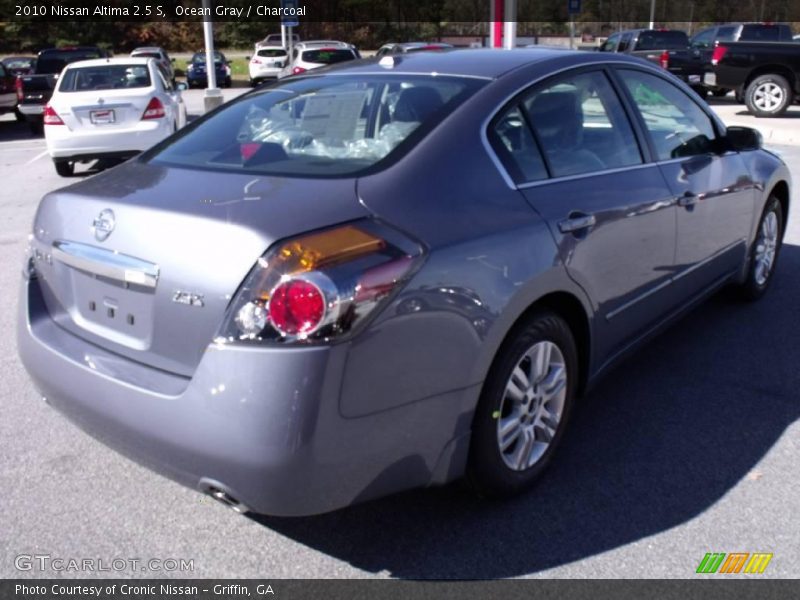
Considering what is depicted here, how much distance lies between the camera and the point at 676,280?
4082mm

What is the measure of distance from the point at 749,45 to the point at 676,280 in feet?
48.5

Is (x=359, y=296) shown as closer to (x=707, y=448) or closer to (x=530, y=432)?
(x=530, y=432)

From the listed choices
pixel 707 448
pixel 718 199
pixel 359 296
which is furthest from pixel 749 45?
pixel 359 296

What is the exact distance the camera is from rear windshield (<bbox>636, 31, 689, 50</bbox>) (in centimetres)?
2106

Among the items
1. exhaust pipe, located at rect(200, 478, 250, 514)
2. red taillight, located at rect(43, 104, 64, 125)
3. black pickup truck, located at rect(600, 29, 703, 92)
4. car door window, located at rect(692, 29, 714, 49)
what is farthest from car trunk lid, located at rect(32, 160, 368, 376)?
car door window, located at rect(692, 29, 714, 49)

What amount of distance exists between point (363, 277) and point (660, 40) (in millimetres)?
21128

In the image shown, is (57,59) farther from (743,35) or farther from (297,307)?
(297,307)

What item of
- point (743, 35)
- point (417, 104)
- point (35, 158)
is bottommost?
point (35, 158)

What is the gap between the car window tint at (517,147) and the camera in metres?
3.05

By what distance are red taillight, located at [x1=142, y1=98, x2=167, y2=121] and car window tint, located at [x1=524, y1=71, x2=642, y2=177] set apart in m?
8.72

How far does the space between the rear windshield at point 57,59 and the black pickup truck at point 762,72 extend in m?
14.1

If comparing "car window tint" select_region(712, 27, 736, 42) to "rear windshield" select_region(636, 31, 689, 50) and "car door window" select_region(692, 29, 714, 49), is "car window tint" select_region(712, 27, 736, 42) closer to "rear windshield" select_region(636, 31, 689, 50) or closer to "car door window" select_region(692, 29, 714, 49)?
"car door window" select_region(692, 29, 714, 49)

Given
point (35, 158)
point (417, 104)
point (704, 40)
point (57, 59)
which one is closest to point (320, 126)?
point (417, 104)

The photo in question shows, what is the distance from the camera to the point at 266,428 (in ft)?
7.59
